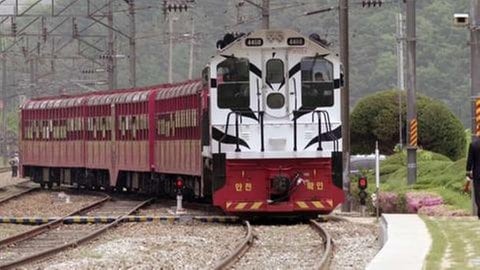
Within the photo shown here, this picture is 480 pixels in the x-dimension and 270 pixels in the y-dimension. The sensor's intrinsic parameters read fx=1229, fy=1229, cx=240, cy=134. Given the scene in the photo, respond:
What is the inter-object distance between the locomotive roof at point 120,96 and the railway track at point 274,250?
6697 mm

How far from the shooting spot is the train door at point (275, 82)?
78.0 ft

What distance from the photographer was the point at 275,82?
78.6 feet

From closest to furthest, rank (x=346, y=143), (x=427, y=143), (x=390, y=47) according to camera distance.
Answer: (x=346, y=143)
(x=427, y=143)
(x=390, y=47)

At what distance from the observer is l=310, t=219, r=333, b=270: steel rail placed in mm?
15636

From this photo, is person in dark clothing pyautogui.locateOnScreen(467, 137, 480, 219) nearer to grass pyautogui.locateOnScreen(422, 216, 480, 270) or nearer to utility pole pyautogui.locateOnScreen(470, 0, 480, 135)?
grass pyautogui.locateOnScreen(422, 216, 480, 270)

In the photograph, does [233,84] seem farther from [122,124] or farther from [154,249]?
[122,124]

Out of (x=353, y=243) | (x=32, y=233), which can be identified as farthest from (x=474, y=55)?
(x=32, y=233)

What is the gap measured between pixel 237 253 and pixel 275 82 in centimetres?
713

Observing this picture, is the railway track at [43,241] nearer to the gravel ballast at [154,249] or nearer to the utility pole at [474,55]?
the gravel ballast at [154,249]

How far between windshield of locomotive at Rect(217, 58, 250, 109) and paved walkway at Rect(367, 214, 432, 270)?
448cm

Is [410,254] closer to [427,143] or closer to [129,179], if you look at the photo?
[129,179]

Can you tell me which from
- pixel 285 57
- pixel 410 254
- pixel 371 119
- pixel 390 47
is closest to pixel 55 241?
pixel 285 57

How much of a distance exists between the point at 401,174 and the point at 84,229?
14148 mm

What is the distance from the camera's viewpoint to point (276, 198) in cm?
2355
